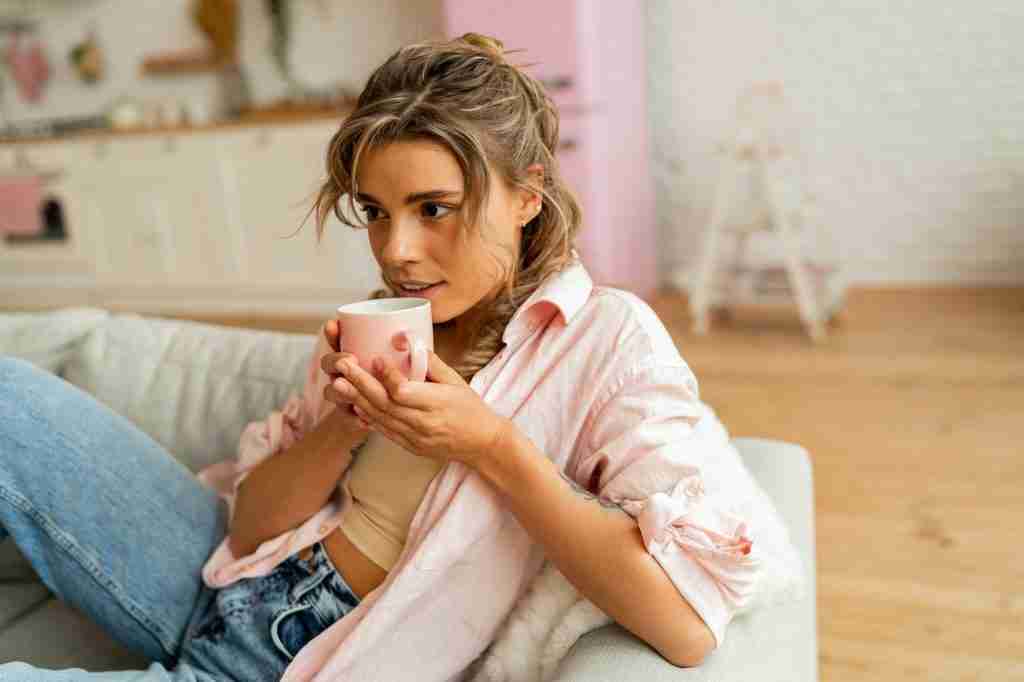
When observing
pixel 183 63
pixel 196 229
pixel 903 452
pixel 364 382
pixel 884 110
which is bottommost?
pixel 196 229

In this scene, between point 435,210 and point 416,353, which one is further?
point 435,210

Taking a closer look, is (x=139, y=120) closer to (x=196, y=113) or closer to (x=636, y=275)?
(x=196, y=113)

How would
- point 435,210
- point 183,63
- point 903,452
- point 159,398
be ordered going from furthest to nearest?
1. point 183,63
2. point 903,452
3. point 159,398
4. point 435,210

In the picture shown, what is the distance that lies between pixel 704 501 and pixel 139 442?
2.50 feet

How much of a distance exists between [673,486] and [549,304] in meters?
0.25

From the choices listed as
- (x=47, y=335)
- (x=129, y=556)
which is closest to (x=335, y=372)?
(x=129, y=556)

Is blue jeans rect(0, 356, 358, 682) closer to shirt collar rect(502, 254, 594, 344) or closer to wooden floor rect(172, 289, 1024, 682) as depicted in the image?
shirt collar rect(502, 254, 594, 344)

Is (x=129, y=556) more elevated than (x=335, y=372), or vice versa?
(x=335, y=372)

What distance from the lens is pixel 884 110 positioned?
3.77 metres

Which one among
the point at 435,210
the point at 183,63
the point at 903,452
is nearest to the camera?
the point at 435,210

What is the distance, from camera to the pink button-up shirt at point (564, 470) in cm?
89

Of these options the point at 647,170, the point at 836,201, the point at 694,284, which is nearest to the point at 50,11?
the point at 647,170

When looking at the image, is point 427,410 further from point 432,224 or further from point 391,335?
point 432,224

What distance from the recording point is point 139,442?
1194mm
